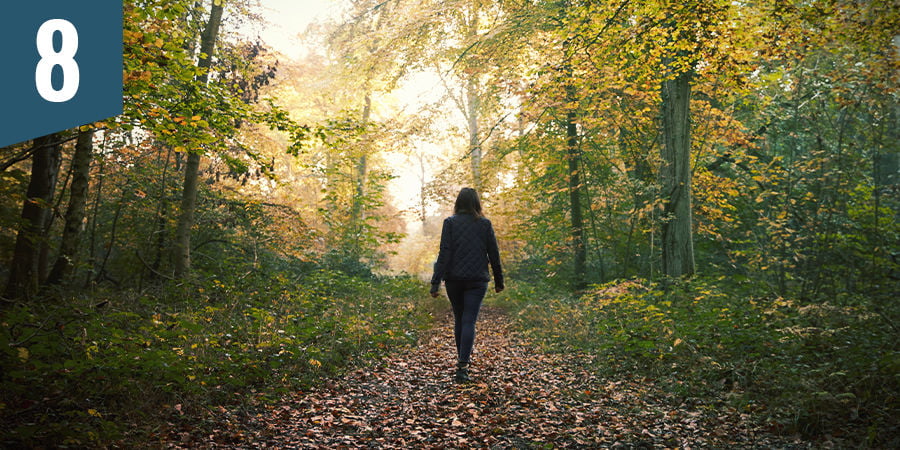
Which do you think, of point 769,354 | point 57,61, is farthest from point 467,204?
point 57,61

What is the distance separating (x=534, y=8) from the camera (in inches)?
478

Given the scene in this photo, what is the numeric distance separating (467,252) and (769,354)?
3358mm

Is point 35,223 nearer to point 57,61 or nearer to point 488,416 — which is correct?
point 57,61

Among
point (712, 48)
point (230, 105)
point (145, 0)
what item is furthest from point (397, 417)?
point (712, 48)

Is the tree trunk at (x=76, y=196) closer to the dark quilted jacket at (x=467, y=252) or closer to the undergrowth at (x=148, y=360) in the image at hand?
the undergrowth at (x=148, y=360)

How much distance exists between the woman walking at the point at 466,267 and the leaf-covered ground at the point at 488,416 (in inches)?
22.2

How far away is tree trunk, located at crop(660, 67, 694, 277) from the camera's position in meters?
9.02

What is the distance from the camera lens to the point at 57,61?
5.98 meters

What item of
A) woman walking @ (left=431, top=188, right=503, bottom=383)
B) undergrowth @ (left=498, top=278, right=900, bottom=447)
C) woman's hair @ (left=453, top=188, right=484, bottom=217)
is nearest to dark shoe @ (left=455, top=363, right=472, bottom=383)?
woman walking @ (left=431, top=188, right=503, bottom=383)

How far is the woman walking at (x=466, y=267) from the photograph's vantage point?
5891 mm

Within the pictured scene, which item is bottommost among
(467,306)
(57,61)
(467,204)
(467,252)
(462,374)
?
(462,374)

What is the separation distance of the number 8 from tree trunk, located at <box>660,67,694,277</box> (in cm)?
900

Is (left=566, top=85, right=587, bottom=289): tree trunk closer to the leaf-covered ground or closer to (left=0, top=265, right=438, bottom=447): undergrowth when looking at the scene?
(left=0, top=265, right=438, bottom=447): undergrowth

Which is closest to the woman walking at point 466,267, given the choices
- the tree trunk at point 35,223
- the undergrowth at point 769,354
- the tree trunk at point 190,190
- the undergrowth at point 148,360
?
the undergrowth at point 148,360
